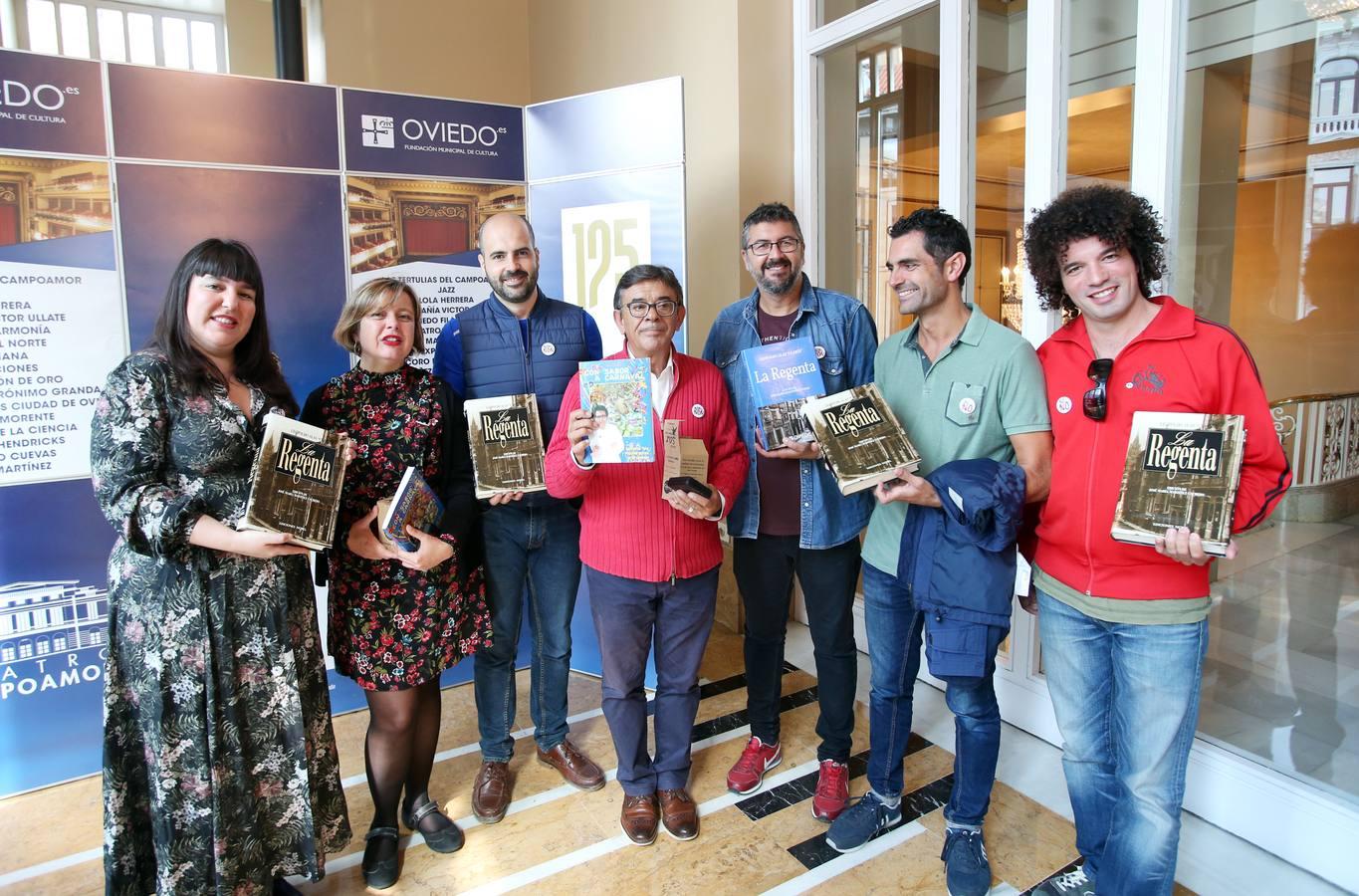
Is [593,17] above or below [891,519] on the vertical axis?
above

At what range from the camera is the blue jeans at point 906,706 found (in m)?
2.17

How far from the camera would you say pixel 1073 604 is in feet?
6.32

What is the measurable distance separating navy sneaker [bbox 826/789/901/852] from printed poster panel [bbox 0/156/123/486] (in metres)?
2.92

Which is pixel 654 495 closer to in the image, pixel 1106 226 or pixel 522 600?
pixel 522 600

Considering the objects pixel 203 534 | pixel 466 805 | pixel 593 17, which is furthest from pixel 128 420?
pixel 593 17

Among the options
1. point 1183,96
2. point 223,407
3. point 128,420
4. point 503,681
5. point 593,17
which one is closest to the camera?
point 128,420

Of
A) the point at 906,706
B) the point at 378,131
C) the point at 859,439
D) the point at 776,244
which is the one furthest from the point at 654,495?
the point at 378,131

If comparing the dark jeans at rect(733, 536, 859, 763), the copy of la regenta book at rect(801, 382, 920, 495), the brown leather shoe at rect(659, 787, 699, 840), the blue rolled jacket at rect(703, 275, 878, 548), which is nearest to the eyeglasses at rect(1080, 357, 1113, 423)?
the copy of la regenta book at rect(801, 382, 920, 495)

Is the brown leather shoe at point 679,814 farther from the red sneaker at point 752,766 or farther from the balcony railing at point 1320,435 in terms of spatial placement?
A: the balcony railing at point 1320,435

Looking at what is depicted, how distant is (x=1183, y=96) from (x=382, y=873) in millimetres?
3451

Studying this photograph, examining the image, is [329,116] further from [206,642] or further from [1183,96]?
[1183,96]

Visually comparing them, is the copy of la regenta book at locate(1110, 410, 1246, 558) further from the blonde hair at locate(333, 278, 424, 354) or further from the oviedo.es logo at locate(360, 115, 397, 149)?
the oviedo.es logo at locate(360, 115, 397, 149)

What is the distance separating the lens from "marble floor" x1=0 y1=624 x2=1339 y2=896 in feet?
7.60

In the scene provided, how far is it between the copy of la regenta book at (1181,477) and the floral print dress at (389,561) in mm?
1709
